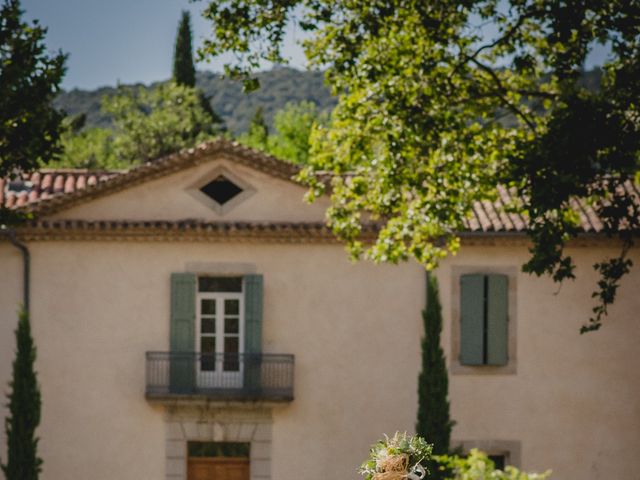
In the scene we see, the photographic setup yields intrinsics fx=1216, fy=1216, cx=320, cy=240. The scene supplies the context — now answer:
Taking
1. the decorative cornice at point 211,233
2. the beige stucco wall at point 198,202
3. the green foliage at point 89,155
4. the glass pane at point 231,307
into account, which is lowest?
the glass pane at point 231,307

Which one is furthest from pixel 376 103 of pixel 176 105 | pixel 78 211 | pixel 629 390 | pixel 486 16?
pixel 176 105

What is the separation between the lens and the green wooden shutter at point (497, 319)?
19609mm

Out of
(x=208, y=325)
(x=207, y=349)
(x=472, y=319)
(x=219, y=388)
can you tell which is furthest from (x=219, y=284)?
(x=472, y=319)

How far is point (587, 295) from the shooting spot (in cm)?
1991

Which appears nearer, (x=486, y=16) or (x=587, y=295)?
(x=486, y=16)

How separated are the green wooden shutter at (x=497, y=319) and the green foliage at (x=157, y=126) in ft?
88.5

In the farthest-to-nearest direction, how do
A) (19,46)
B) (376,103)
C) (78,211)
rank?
(78,211), (376,103), (19,46)

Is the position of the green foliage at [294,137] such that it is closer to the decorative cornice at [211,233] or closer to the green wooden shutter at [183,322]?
the decorative cornice at [211,233]

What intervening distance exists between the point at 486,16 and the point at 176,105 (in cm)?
3286

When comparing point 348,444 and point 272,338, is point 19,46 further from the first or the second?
point 348,444

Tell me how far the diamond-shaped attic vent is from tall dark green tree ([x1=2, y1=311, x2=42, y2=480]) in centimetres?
351

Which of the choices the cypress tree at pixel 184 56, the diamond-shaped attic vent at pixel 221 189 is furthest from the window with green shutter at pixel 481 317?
the cypress tree at pixel 184 56

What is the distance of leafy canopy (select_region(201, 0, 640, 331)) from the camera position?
45.3 feet

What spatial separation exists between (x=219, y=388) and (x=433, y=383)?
11.2 feet
